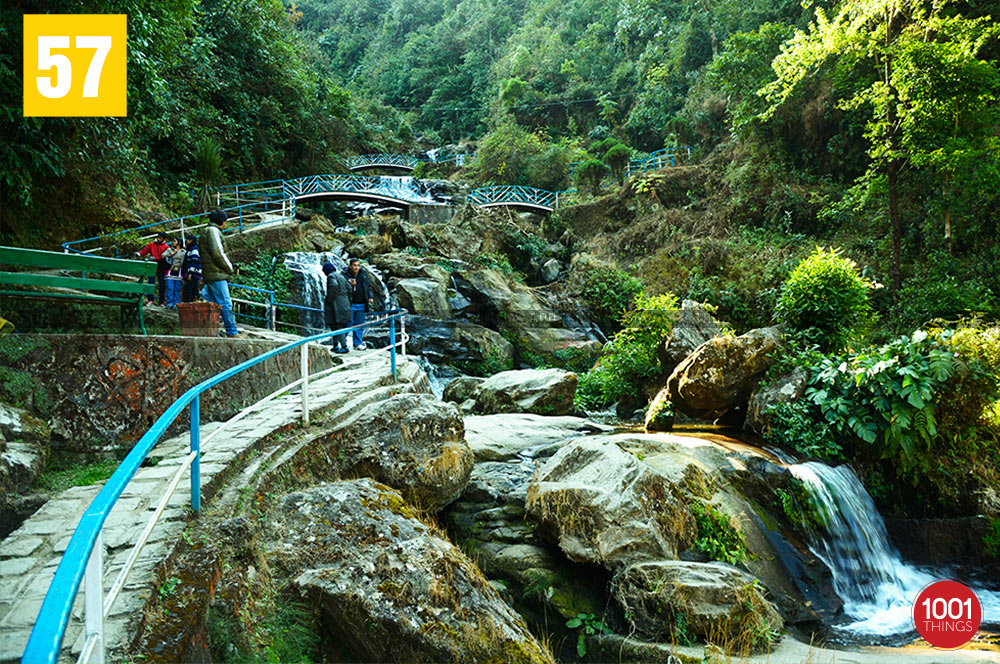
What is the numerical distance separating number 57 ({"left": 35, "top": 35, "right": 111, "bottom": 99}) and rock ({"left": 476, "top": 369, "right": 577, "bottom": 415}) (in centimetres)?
788

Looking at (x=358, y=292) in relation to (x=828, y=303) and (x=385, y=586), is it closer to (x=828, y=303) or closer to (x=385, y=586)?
→ (x=385, y=586)

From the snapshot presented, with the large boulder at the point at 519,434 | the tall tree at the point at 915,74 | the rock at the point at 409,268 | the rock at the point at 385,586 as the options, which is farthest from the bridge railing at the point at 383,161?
the rock at the point at 385,586

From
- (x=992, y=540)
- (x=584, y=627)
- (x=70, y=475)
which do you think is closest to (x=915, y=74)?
(x=992, y=540)

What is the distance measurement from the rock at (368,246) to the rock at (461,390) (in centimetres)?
728

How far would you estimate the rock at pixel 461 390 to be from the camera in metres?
12.5

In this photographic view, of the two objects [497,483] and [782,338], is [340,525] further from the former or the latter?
[782,338]

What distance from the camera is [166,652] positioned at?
8.11ft

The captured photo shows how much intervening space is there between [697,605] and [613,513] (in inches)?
42.7

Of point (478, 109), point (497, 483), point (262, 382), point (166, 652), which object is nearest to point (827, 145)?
point (497, 483)

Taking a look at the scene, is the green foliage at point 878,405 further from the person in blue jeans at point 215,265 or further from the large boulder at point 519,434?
the person in blue jeans at point 215,265

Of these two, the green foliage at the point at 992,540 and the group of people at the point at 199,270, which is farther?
the group of people at the point at 199,270

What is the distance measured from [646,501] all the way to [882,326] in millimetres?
13383

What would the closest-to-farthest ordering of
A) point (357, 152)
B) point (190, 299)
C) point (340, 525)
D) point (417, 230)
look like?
point (340, 525) → point (190, 299) → point (417, 230) → point (357, 152)

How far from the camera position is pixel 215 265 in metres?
7.91
